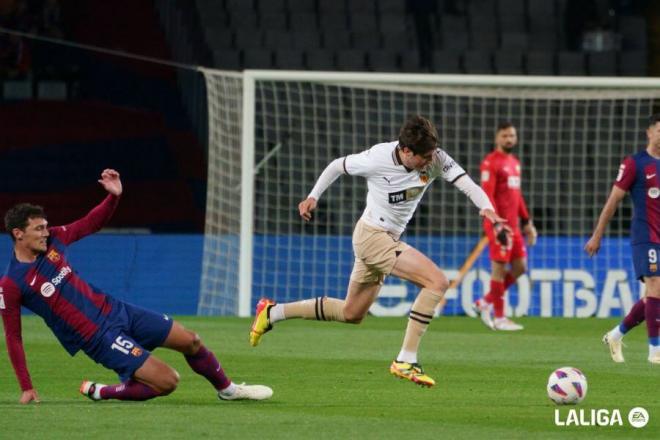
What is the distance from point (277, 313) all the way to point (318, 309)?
0.37m

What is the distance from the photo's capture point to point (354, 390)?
9.16 metres

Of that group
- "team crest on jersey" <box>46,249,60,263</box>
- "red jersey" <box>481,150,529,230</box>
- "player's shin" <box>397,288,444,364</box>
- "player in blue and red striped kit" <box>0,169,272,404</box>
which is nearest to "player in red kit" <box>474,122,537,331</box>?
"red jersey" <box>481,150,529,230</box>

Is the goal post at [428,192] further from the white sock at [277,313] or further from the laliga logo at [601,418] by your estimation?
the laliga logo at [601,418]

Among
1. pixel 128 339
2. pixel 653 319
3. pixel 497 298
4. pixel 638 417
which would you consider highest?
pixel 128 339

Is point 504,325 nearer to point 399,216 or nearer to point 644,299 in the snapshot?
point 644,299

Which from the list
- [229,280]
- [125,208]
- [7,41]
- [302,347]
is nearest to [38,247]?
[302,347]

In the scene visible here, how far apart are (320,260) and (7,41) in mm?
6924

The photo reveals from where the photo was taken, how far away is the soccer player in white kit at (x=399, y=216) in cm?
931

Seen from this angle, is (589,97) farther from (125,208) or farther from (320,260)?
(125,208)

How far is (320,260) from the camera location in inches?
672

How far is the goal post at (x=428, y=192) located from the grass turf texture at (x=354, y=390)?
2.54 meters

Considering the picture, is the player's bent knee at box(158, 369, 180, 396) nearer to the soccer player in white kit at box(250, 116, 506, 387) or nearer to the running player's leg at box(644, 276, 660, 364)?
the soccer player in white kit at box(250, 116, 506, 387)

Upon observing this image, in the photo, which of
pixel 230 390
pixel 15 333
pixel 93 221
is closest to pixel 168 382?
pixel 230 390

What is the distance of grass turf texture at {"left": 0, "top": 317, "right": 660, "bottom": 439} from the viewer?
7234mm
